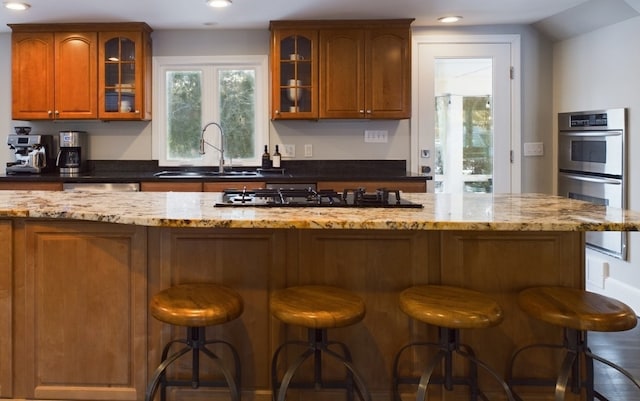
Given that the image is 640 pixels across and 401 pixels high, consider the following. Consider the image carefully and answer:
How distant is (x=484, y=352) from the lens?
2.02 metres

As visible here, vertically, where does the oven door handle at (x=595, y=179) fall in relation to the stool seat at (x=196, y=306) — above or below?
above

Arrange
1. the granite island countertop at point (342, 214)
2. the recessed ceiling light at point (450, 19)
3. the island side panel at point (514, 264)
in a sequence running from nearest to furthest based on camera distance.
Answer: the granite island countertop at point (342, 214) → the island side panel at point (514, 264) → the recessed ceiling light at point (450, 19)

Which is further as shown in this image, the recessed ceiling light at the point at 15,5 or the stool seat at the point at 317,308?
the recessed ceiling light at the point at 15,5

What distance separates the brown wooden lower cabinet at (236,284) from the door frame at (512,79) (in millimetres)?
2669

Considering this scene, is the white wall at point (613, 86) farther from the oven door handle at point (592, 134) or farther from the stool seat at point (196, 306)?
the stool seat at point (196, 306)

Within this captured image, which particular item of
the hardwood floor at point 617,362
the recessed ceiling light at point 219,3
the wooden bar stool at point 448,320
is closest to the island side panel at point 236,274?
the wooden bar stool at point 448,320

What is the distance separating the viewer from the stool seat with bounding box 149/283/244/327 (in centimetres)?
168

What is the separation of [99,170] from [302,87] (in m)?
2.10

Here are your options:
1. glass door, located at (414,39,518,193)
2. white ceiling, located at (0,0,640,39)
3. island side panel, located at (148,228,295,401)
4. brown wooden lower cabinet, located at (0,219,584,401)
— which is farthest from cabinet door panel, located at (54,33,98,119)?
glass door, located at (414,39,518,193)

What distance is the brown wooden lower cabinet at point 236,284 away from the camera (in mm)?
1981

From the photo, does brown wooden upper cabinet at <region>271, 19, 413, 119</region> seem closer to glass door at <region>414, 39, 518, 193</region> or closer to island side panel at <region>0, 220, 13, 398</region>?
glass door at <region>414, 39, 518, 193</region>

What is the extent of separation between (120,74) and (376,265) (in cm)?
333

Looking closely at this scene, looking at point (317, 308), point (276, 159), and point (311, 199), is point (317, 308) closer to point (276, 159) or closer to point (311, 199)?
point (311, 199)

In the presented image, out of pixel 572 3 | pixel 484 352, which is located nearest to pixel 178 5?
pixel 572 3
